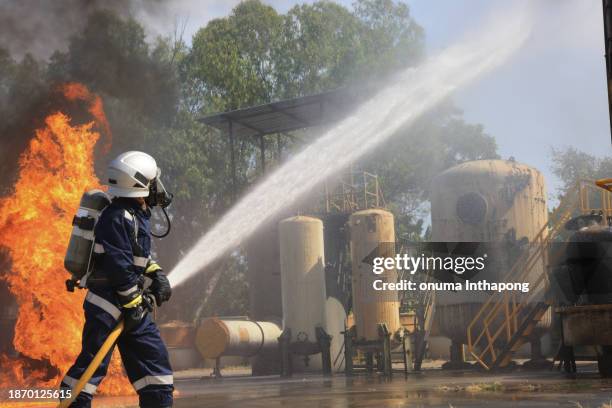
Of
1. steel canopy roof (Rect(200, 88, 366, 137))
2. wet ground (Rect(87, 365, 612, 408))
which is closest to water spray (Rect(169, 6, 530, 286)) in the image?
steel canopy roof (Rect(200, 88, 366, 137))

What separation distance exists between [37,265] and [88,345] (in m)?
8.84

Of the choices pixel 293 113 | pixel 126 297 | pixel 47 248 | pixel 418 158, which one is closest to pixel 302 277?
pixel 293 113

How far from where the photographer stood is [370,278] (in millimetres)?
23828

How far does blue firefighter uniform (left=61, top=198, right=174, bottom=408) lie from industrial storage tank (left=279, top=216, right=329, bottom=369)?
18630 millimetres

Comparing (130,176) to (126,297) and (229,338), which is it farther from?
(229,338)

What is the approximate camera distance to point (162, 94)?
2994 centimetres

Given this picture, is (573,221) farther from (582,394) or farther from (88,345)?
(88,345)

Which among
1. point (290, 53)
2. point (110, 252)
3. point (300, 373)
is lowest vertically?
point (300, 373)

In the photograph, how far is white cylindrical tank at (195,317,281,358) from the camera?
25.7 metres

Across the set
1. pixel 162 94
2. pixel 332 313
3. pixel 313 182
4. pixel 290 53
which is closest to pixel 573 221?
pixel 332 313

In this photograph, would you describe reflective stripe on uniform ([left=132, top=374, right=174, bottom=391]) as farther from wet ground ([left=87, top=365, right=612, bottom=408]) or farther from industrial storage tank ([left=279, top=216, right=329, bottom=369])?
industrial storage tank ([left=279, top=216, right=329, bottom=369])

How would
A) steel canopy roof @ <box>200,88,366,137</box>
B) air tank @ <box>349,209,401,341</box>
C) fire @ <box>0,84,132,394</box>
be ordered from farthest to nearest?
steel canopy roof @ <box>200,88,366,137</box> → air tank @ <box>349,209,401,341</box> → fire @ <box>0,84,132,394</box>

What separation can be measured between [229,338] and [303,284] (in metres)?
2.80

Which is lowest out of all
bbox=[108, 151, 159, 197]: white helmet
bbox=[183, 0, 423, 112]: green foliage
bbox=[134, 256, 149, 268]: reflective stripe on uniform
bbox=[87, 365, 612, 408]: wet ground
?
bbox=[87, 365, 612, 408]: wet ground
